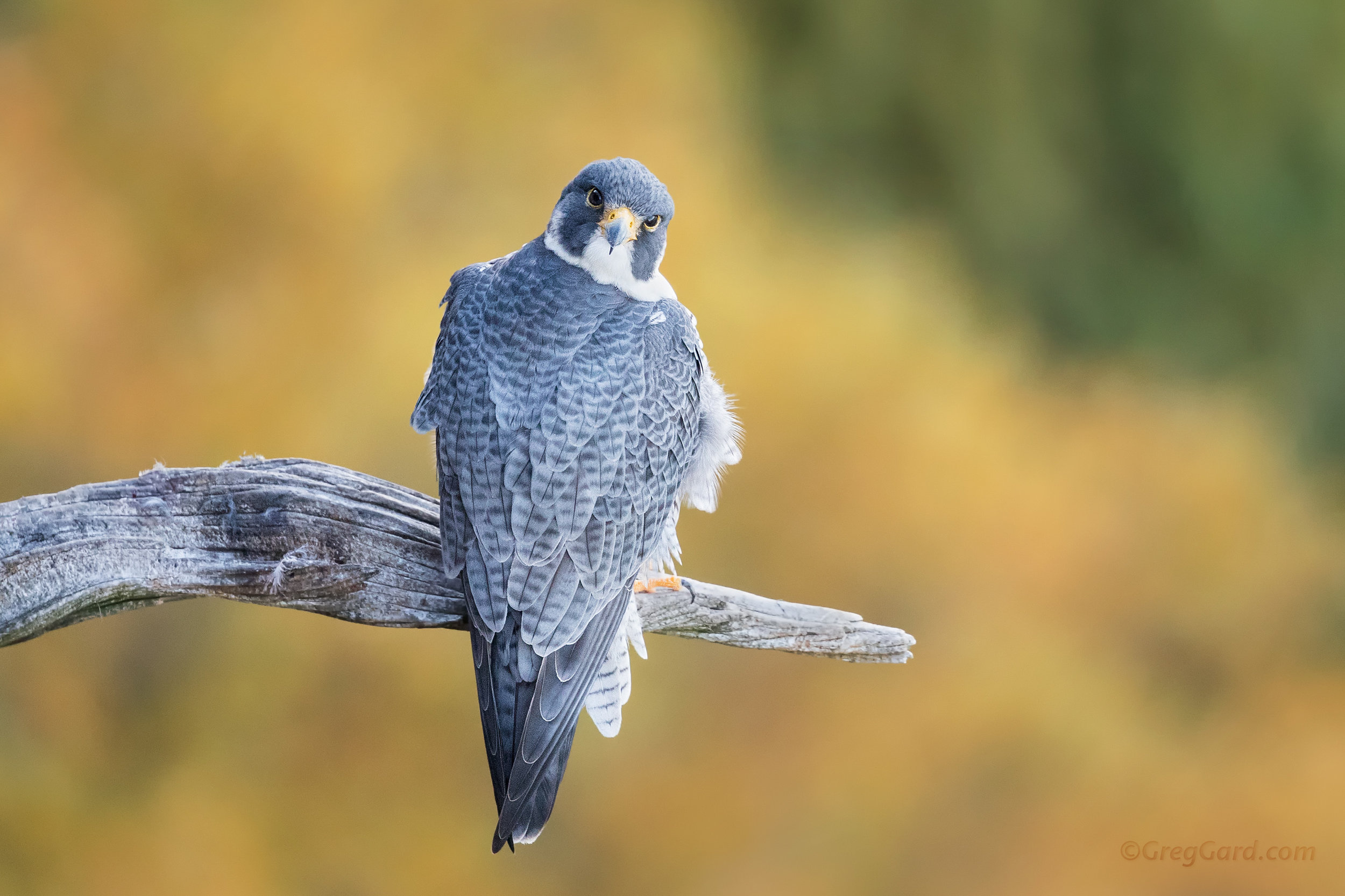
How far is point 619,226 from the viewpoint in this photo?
2.24 meters

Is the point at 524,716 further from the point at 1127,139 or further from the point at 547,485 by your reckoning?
the point at 1127,139

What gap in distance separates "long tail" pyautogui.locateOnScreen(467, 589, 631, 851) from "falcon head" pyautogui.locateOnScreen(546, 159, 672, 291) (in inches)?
29.6

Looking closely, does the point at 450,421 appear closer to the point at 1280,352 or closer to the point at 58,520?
the point at 58,520

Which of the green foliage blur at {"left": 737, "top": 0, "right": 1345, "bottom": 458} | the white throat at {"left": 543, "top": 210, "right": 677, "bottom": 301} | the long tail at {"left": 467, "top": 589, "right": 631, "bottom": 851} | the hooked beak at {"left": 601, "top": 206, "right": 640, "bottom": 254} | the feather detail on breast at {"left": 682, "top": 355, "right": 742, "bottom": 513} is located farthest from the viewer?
the green foliage blur at {"left": 737, "top": 0, "right": 1345, "bottom": 458}

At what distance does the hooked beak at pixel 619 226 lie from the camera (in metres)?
2.24

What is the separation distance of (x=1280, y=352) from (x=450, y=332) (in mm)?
4455

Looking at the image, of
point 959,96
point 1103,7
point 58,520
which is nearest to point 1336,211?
point 1103,7

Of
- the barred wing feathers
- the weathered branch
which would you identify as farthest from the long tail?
the weathered branch

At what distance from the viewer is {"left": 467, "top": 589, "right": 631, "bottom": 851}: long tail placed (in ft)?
6.89

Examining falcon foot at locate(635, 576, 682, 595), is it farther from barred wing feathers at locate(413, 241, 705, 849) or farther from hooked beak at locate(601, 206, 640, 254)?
hooked beak at locate(601, 206, 640, 254)

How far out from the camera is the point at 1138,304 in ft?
17.5

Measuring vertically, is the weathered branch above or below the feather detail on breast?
below

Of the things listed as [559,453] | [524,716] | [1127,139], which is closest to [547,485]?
[559,453]

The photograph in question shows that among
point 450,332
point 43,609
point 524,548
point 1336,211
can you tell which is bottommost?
point 43,609
